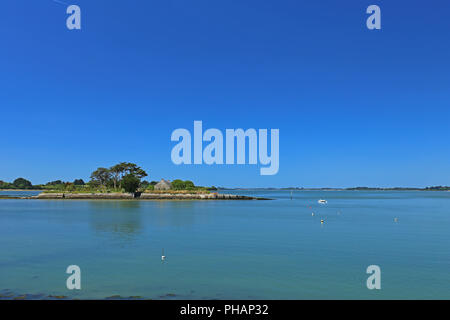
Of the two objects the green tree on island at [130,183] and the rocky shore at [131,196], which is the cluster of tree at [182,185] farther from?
the green tree on island at [130,183]

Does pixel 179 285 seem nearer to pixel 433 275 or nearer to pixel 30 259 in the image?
pixel 30 259

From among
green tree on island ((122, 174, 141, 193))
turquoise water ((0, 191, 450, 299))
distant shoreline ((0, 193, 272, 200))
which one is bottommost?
distant shoreline ((0, 193, 272, 200))

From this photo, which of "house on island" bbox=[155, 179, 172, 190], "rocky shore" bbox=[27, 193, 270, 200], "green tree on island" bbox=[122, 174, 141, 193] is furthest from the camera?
"house on island" bbox=[155, 179, 172, 190]

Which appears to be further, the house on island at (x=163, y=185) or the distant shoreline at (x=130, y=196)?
the house on island at (x=163, y=185)

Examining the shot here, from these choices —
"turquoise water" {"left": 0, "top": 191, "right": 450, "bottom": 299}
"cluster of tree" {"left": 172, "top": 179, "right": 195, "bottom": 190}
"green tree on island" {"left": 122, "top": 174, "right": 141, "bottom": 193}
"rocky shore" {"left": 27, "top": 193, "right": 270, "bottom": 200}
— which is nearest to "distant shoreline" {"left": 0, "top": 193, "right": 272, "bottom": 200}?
"rocky shore" {"left": 27, "top": 193, "right": 270, "bottom": 200}

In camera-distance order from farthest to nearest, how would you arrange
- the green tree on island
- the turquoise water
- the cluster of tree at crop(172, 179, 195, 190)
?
the cluster of tree at crop(172, 179, 195, 190)
the green tree on island
the turquoise water

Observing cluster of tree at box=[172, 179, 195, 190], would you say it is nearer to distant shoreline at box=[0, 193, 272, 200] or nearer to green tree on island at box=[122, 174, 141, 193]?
distant shoreline at box=[0, 193, 272, 200]

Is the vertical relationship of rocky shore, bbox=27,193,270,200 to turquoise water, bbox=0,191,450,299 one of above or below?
below

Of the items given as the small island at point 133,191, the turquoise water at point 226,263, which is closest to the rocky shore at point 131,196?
the small island at point 133,191

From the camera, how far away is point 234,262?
81.2ft

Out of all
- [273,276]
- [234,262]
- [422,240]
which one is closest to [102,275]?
[234,262]

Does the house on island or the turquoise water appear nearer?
the turquoise water

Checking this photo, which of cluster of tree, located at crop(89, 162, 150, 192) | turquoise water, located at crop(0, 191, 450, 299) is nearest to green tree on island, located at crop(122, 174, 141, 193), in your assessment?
cluster of tree, located at crop(89, 162, 150, 192)

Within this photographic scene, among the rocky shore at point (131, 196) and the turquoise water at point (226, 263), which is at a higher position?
the turquoise water at point (226, 263)
